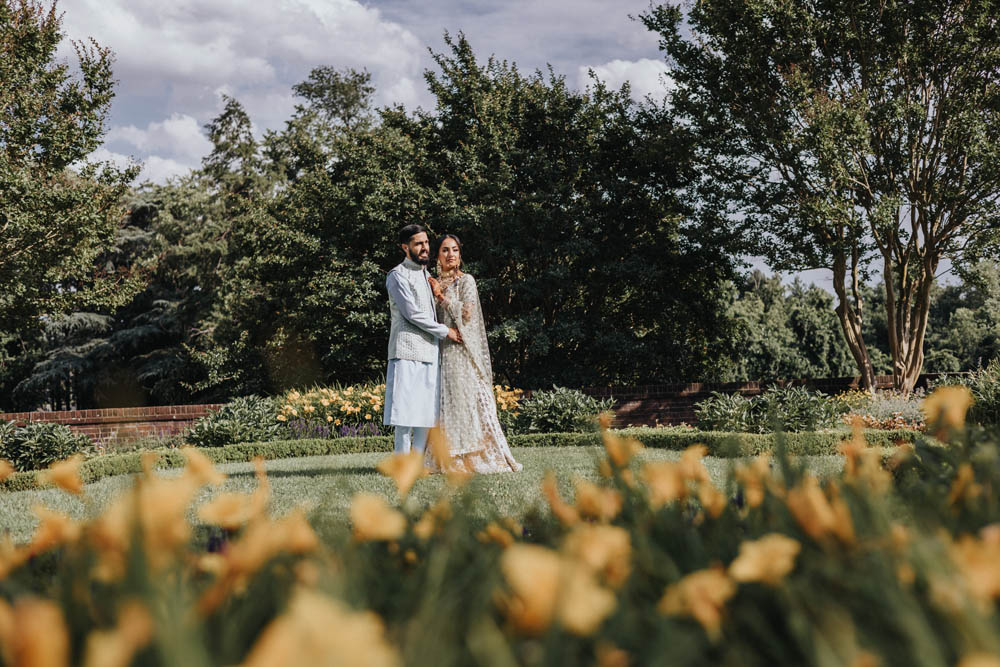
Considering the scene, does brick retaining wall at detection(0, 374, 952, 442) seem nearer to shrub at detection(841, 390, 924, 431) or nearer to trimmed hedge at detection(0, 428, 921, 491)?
shrub at detection(841, 390, 924, 431)

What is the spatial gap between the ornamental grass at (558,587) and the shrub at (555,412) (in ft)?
34.4

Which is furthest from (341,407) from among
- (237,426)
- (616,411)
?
(616,411)

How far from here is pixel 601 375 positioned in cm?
1786

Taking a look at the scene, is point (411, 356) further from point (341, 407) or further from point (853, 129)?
point (853, 129)

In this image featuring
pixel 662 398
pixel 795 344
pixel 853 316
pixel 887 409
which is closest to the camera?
pixel 887 409

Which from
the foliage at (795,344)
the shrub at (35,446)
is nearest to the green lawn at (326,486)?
the shrub at (35,446)

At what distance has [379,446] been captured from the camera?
426 inches

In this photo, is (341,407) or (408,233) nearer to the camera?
(408,233)

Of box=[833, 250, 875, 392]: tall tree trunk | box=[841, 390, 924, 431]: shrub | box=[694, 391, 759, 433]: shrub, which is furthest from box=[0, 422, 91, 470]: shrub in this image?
box=[833, 250, 875, 392]: tall tree trunk

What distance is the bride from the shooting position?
6.69 metres

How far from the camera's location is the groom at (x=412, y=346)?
258 inches

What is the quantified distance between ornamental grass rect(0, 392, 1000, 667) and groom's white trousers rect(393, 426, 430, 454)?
5357mm

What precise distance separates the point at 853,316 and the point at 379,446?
34.9 ft

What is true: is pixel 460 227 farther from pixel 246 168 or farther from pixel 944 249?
pixel 246 168
